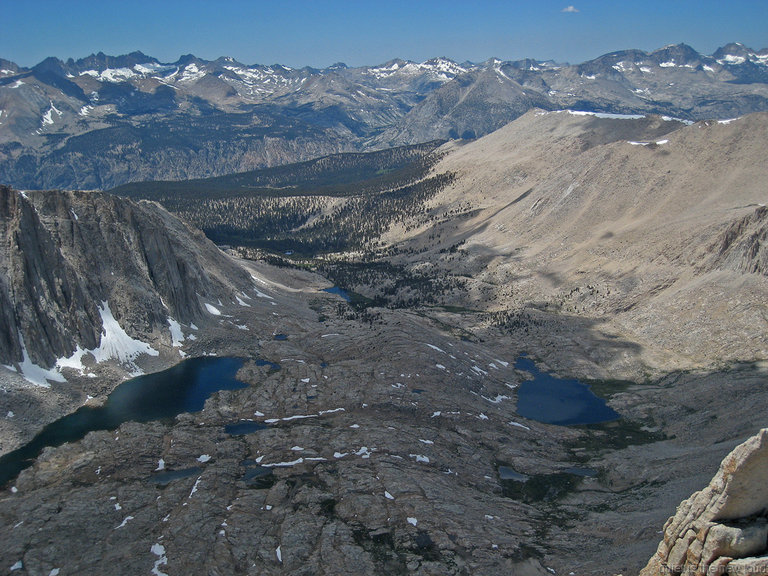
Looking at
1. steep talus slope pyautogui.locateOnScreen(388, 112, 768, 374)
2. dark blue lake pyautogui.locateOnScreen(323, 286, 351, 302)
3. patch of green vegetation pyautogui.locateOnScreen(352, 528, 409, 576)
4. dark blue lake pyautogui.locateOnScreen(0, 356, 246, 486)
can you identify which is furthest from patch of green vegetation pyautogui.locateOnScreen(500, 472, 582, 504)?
dark blue lake pyautogui.locateOnScreen(323, 286, 351, 302)

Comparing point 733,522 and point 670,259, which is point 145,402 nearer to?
point 733,522

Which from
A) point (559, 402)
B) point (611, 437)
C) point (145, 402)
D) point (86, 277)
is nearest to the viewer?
point (145, 402)

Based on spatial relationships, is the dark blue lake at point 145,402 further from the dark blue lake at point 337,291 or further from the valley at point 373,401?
the dark blue lake at point 337,291

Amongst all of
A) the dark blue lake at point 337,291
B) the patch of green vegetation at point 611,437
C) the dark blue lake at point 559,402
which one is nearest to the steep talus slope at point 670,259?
the dark blue lake at point 559,402

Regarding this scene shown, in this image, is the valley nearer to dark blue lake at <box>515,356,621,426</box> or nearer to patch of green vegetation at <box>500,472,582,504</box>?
patch of green vegetation at <box>500,472,582,504</box>

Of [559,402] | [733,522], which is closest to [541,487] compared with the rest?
[559,402]

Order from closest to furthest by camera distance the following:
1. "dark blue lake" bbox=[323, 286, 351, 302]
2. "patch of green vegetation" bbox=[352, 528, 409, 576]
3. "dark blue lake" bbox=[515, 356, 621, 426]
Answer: "patch of green vegetation" bbox=[352, 528, 409, 576]
"dark blue lake" bbox=[515, 356, 621, 426]
"dark blue lake" bbox=[323, 286, 351, 302]
